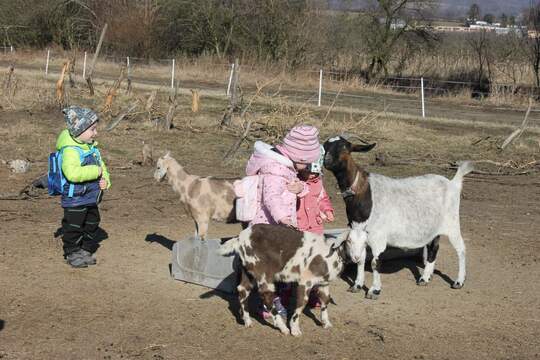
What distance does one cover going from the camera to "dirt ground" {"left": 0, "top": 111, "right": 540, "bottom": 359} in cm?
653

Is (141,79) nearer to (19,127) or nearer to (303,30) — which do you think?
(303,30)

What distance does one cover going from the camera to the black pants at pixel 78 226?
8.51m

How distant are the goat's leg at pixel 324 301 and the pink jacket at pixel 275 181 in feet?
2.05

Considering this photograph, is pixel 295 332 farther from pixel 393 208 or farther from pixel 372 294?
pixel 393 208

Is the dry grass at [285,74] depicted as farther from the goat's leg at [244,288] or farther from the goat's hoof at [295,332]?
the goat's hoof at [295,332]

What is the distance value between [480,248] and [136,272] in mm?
4589

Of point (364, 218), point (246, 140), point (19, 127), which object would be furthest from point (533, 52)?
point (364, 218)

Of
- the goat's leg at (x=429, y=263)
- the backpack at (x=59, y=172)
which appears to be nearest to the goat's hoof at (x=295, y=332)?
the goat's leg at (x=429, y=263)

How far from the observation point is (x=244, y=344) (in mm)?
6574

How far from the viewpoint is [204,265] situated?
8172 millimetres

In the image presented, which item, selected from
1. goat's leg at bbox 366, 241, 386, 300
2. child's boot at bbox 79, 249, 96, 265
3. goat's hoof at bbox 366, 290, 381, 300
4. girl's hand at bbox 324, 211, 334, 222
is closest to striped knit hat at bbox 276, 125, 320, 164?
girl's hand at bbox 324, 211, 334, 222

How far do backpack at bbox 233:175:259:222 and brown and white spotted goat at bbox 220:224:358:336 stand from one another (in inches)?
16.9

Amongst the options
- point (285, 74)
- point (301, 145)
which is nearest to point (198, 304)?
point (301, 145)

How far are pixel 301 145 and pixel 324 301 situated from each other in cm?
137
